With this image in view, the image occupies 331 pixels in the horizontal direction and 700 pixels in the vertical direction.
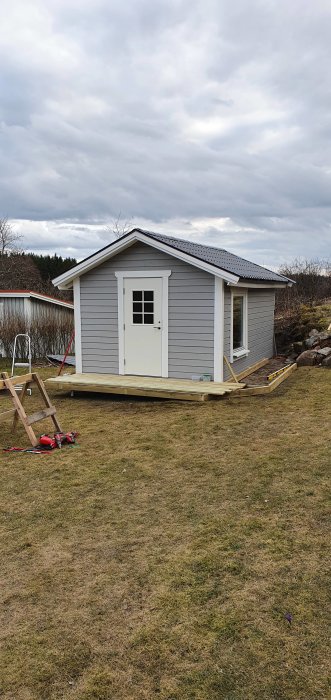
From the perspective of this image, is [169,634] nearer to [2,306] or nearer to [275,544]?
[275,544]

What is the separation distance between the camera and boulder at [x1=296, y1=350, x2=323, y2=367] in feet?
39.9

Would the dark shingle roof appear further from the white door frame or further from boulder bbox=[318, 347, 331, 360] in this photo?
boulder bbox=[318, 347, 331, 360]

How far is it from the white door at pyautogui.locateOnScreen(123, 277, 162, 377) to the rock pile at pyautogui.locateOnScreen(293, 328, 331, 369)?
15.0ft

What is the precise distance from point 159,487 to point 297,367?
26.6 ft

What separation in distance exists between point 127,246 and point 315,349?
236 inches

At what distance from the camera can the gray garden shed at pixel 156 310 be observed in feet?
29.3

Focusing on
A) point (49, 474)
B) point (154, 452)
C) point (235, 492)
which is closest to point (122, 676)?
point (235, 492)

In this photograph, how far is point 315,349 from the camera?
41.5 ft

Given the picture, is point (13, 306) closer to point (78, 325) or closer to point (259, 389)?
point (78, 325)

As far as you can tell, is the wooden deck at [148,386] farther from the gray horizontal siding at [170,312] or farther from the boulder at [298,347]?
the boulder at [298,347]

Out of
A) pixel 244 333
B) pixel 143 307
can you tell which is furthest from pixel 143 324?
pixel 244 333

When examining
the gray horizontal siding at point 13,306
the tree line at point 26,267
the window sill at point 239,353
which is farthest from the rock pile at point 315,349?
the tree line at point 26,267

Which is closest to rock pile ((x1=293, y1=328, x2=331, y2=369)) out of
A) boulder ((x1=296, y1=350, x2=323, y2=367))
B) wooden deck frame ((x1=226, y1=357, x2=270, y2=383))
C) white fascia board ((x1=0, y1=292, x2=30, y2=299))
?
boulder ((x1=296, y1=350, x2=323, y2=367))

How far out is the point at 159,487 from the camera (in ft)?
15.6
